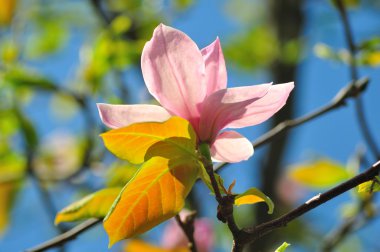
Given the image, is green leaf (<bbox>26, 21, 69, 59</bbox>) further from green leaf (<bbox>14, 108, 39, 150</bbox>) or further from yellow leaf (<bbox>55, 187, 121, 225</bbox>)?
yellow leaf (<bbox>55, 187, 121, 225</bbox>)

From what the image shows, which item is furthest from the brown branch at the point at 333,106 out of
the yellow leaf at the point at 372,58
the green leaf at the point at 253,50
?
the green leaf at the point at 253,50

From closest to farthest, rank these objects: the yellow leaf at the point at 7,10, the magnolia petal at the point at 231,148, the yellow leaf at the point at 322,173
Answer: the magnolia petal at the point at 231,148
the yellow leaf at the point at 322,173
the yellow leaf at the point at 7,10

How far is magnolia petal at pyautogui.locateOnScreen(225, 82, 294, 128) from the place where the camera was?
0.63 meters

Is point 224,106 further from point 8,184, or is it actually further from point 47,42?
point 47,42

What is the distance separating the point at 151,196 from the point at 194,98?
0.11 m

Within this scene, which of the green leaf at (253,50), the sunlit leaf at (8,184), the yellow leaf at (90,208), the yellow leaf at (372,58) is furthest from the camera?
the green leaf at (253,50)

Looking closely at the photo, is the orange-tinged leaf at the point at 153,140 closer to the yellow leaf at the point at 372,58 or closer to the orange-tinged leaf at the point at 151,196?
the orange-tinged leaf at the point at 151,196

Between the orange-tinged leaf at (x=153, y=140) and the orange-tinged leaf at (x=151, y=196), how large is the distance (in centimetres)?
1

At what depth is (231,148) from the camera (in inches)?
25.8

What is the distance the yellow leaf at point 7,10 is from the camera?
194 cm

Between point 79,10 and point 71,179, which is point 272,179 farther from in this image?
point 79,10

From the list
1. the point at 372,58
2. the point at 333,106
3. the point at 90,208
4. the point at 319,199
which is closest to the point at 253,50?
the point at 372,58

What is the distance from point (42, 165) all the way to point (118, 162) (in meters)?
0.61

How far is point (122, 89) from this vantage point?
5.69 feet
